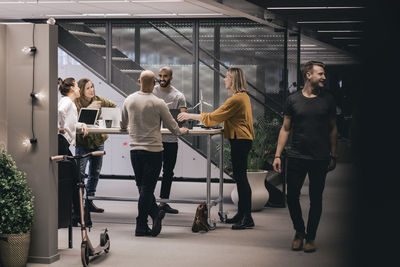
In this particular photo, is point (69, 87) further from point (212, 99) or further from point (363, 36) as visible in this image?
point (363, 36)

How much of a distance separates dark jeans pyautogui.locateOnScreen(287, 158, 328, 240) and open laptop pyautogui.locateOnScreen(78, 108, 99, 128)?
92.8 inches

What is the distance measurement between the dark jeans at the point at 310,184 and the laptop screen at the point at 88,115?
2.36 m

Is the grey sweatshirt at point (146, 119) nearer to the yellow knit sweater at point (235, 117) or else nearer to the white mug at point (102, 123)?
the yellow knit sweater at point (235, 117)

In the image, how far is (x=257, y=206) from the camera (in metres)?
6.81

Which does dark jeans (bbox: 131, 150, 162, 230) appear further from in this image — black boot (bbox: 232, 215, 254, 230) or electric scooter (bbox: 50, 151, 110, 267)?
black boot (bbox: 232, 215, 254, 230)

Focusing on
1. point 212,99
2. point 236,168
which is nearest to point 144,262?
point 236,168

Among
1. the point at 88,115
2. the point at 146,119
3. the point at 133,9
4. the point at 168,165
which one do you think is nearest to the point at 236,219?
the point at 168,165

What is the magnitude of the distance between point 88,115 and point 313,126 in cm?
264

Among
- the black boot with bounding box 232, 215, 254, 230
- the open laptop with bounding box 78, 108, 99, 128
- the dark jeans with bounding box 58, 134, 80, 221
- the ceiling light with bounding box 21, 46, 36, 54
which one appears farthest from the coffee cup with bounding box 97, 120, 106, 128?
the ceiling light with bounding box 21, 46, 36, 54

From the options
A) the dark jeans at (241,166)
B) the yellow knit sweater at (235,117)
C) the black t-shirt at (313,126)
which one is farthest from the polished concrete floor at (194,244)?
the yellow knit sweater at (235,117)

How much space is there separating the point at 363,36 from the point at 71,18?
374 inches

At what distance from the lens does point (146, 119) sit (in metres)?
5.06

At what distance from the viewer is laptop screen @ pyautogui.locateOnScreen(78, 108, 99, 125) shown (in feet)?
19.6

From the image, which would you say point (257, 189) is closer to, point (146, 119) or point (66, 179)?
point (146, 119)
